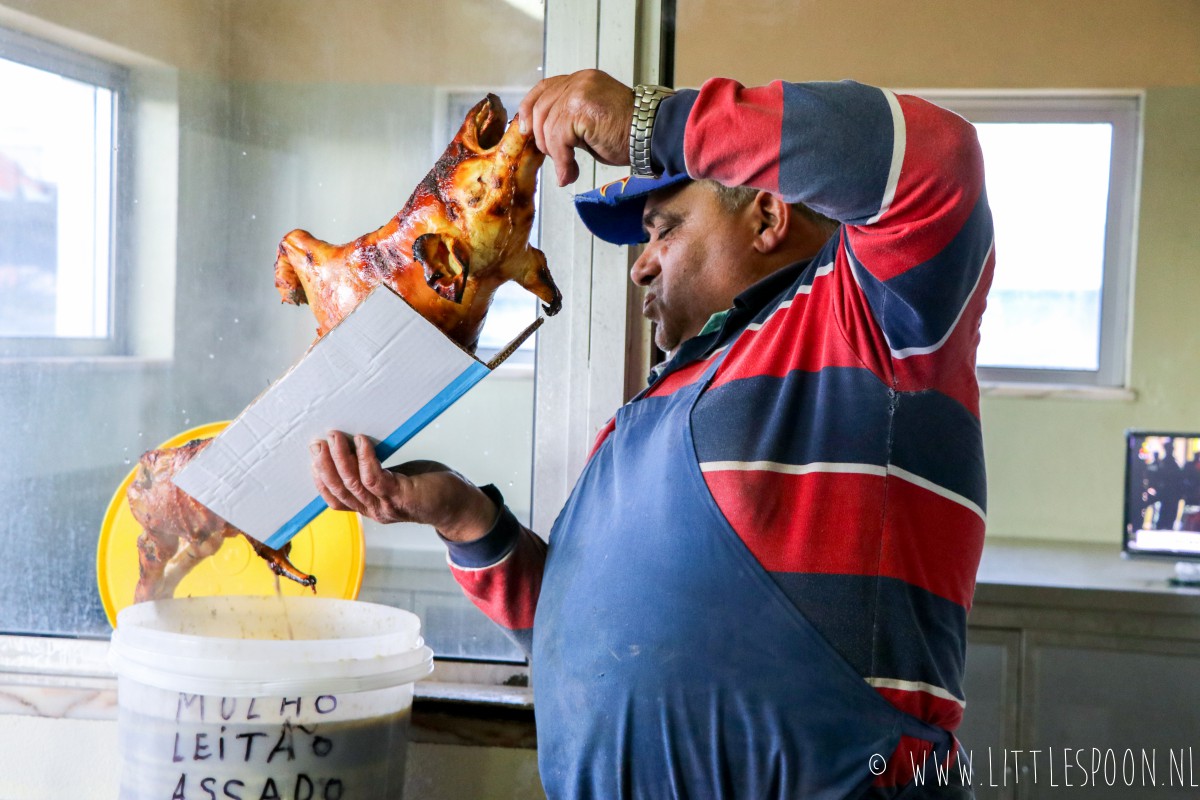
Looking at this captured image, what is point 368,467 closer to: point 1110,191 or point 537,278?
point 537,278

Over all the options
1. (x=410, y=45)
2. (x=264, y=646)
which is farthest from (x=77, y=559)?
(x=410, y=45)

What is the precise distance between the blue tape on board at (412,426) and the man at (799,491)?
3cm

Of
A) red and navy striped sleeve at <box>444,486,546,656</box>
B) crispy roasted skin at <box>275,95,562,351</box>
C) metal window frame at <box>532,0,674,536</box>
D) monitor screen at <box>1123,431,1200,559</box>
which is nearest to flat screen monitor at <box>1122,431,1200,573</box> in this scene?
monitor screen at <box>1123,431,1200,559</box>

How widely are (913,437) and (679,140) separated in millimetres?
339

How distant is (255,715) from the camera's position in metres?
1.08

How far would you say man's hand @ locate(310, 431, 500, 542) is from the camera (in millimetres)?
1006

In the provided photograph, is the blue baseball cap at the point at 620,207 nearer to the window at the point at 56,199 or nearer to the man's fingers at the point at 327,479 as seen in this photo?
the man's fingers at the point at 327,479

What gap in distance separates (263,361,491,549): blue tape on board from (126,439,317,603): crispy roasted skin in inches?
9.9

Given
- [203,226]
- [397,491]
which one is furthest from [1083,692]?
[203,226]

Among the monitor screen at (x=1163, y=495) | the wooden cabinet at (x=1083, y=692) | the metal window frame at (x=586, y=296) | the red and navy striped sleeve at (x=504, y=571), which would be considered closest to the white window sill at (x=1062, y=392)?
the monitor screen at (x=1163, y=495)

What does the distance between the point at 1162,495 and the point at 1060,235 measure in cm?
77

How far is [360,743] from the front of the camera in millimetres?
1122

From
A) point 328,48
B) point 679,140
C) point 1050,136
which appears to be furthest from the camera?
point 1050,136

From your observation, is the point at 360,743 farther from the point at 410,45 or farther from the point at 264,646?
the point at 410,45
